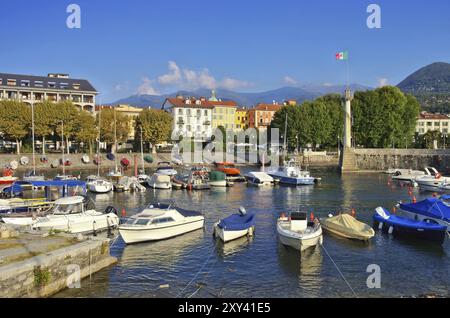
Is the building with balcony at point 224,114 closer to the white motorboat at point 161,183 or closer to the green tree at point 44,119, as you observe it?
the green tree at point 44,119

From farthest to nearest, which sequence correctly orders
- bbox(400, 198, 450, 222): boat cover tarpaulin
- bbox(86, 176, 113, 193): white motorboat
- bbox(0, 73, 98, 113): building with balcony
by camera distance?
bbox(0, 73, 98, 113): building with balcony < bbox(86, 176, 113, 193): white motorboat < bbox(400, 198, 450, 222): boat cover tarpaulin

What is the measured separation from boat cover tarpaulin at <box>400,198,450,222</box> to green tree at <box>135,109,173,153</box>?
3209 inches

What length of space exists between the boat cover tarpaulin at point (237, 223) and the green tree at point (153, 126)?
8009 centimetres

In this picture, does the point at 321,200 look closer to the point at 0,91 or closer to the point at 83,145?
the point at 83,145

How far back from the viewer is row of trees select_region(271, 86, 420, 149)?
359ft

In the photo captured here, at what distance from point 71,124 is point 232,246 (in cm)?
7938

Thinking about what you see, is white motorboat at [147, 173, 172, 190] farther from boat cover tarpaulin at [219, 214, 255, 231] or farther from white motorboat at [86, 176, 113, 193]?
boat cover tarpaulin at [219, 214, 255, 231]

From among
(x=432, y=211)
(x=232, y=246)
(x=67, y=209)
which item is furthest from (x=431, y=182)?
(x=67, y=209)

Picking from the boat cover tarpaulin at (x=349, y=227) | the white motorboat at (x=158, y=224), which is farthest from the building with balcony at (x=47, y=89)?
the boat cover tarpaulin at (x=349, y=227)

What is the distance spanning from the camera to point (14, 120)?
95.5 meters

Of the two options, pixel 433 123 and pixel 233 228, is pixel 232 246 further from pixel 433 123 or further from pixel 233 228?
pixel 433 123

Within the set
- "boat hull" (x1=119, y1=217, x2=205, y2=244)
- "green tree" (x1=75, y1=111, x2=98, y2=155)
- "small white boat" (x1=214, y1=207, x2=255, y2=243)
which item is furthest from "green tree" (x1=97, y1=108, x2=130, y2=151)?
"small white boat" (x1=214, y1=207, x2=255, y2=243)
